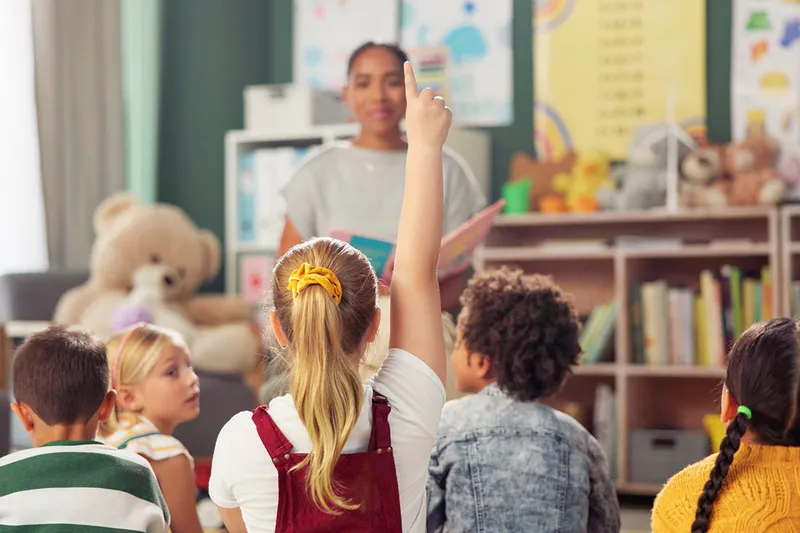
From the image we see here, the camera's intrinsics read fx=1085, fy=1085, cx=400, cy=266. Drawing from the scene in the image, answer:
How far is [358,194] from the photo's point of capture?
2285 mm

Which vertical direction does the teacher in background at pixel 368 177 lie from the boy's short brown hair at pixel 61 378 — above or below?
above

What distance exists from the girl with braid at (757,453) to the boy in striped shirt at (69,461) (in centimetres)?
69

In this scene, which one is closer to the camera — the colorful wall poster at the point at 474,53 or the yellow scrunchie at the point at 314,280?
the yellow scrunchie at the point at 314,280

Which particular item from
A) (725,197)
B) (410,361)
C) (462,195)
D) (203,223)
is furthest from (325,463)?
(203,223)

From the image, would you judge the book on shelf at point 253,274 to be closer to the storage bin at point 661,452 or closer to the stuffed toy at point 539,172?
the stuffed toy at point 539,172

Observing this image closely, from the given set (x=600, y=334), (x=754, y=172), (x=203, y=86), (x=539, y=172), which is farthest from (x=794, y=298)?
(x=203, y=86)

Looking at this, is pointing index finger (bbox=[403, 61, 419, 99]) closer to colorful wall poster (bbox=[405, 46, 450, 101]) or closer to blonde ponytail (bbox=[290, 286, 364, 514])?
blonde ponytail (bbox=[290, 286, 364, 514])

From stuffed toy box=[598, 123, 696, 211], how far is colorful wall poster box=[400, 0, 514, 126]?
0.61 metres

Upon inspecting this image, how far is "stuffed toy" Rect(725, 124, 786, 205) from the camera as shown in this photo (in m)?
3.56

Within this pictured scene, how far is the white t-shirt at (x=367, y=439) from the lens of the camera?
122cm

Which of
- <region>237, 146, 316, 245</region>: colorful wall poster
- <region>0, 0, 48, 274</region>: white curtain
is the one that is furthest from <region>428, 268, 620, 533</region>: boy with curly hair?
<region>0, 0, 48, 274</region>: white curtain

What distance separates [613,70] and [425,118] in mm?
2932

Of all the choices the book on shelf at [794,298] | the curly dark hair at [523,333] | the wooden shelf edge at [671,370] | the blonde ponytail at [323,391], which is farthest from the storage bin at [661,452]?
the blonde ponytail at [323,391]

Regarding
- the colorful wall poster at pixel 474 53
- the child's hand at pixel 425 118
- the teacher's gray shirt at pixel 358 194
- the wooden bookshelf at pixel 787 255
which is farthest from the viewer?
the colorful wall poster at pixel 474 53
